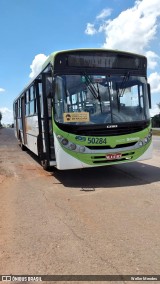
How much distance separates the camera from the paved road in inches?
165

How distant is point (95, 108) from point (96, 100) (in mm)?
218

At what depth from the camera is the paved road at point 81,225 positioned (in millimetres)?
4195

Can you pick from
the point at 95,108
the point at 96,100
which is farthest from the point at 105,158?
the point at 96,100

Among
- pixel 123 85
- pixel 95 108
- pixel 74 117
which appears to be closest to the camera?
pixel 74 117

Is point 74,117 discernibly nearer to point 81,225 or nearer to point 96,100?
point 96,100

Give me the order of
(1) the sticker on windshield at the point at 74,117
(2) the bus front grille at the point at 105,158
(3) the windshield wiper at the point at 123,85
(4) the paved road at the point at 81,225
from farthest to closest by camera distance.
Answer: (3) the windshield wiper at the point at 123,85
(2) the bus front grille at the point at 105,158
(1) the sticker on windshield at the point at 74,117
(4) the paved road at the point at 81,225

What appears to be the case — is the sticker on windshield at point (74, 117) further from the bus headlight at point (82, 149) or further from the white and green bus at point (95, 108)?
the bus headlight at point (82, 149)

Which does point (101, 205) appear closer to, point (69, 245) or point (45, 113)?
point (69, 245)

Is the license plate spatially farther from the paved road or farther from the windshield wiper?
the windshield wiper

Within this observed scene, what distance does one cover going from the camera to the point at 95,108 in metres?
8.96

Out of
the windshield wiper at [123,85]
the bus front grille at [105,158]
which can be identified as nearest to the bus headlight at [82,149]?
the bus front grille at [105,158]

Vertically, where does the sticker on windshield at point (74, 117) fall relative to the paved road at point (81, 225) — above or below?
above

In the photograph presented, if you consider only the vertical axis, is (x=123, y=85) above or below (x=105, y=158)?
above

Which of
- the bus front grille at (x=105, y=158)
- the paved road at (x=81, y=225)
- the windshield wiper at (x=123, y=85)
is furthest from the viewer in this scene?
the windshield wiper at (x=123, y=85)
